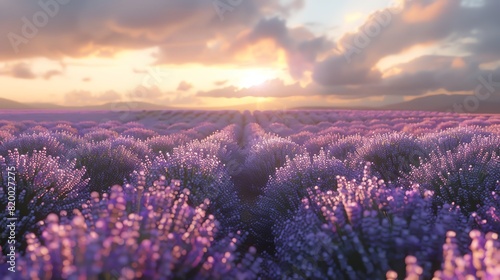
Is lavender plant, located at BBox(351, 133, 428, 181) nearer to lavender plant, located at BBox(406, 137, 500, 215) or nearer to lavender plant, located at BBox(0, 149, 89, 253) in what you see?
lavender plant, located at BBox(406, 137, 500, 215)

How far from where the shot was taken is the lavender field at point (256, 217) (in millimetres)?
1903

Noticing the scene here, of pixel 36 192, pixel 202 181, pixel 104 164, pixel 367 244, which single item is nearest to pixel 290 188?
pixel 202 181

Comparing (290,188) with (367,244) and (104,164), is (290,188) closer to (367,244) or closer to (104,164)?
(367,244)

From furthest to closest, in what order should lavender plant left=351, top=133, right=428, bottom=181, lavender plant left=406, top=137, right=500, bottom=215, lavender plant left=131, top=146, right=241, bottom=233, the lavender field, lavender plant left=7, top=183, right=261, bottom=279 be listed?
1. lavender plant left=351, top=133, right=428, bottom=181
2. lavender plant left=131, top=146, right=241, bottom=233
3. lavender plant left=406, top=137, right=500, bottom=215
4. the lavender field
5. lavender plant left=7, top=183, right=261, bottom=279

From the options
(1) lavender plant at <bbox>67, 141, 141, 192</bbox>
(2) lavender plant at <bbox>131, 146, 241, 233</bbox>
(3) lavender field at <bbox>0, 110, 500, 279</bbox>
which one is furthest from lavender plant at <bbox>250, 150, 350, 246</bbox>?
(1) lavender plant at <bbox>67, 141, 141, 192</bbox>

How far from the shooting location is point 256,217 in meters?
4.98

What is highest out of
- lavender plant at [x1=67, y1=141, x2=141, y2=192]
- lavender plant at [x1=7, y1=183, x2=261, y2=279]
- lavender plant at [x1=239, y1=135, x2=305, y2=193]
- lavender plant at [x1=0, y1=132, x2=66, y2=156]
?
lavender plant at [x1=7, y1=183, x2=261, y2=279]

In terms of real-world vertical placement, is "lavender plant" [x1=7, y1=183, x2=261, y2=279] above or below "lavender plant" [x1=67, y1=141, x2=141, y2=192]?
above

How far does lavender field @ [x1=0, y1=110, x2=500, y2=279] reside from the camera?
1903 millimetres

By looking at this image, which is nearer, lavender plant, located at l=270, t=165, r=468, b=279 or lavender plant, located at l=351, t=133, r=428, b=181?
lavender plant, located at l=270, t=165, r=468, b=279

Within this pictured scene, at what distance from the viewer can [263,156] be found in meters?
7.27

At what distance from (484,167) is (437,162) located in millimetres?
469

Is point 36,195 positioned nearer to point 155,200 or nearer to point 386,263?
point 155,200

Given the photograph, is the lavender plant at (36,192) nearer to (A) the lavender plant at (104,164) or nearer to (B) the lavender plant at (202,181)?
(B) the lavender plant at (202,181)
